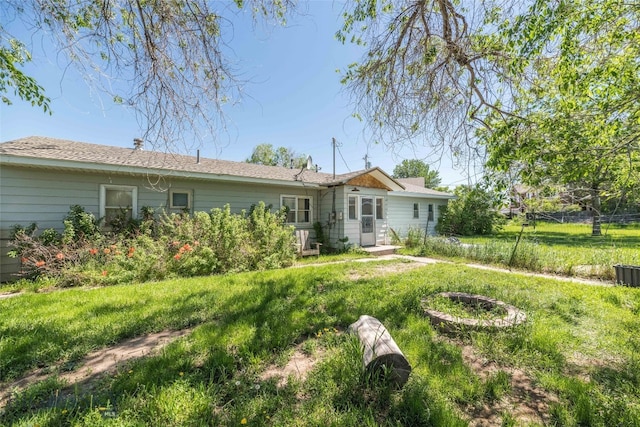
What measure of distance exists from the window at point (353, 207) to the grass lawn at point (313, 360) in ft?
21.2

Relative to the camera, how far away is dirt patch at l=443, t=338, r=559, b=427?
2018 mm

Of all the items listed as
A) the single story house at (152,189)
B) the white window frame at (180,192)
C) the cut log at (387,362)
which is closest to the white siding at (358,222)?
the single story house at (152,189)

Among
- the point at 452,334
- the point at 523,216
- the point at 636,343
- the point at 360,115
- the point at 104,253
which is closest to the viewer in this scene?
the point at 636,343

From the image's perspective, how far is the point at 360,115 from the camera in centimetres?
482

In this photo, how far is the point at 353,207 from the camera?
1134 centimetres

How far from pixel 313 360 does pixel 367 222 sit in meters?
9.39

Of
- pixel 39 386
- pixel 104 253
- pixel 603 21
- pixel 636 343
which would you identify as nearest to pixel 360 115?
pixel 603 21

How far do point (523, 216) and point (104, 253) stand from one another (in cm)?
864

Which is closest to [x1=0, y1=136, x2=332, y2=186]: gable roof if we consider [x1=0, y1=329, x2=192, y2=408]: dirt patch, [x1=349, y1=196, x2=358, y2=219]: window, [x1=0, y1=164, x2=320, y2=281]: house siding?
[x1=0, y1=164, x2=320, y2=281]: house siding

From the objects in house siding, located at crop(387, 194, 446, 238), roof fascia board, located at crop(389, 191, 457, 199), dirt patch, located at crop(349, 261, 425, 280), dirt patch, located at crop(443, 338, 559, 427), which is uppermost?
roof fascia board, located at crop(389, 191, 457, 199)

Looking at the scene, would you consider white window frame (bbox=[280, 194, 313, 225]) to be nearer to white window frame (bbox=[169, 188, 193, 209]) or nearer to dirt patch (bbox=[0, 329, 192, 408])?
white window frame (bbox=[169, 188, 193, 209])

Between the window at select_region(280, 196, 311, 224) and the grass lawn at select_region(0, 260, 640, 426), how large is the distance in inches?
256

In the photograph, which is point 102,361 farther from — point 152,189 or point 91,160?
point 152,189

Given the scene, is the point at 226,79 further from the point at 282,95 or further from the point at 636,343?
the point at 636,343
